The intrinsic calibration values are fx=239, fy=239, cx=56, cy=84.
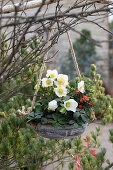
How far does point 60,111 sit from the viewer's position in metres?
1.55

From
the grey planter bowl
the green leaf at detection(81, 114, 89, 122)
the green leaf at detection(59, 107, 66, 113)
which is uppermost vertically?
the green leaf at detection(59, 107, 66, 113)

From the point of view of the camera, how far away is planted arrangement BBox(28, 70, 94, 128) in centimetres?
156

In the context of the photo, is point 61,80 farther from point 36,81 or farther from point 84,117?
point 36,81

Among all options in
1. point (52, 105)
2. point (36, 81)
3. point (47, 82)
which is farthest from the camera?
point (36, 81)

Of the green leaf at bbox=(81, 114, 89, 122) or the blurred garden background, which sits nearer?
the blurred garden background

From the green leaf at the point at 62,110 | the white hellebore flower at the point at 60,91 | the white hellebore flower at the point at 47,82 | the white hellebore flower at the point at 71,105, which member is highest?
the white hellebore flower at the point at 47,82

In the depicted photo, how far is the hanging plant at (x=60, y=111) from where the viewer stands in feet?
5.10

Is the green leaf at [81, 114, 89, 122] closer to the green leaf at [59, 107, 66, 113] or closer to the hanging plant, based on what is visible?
the hanging plant

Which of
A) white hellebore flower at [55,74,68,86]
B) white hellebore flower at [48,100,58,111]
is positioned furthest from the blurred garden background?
white hellebore flower at [48,100,58,111]

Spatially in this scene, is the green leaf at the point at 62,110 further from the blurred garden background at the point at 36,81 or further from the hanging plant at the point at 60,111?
the blurred garden background at the point at 36,81

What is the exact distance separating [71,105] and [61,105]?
Result: 0.07 metres

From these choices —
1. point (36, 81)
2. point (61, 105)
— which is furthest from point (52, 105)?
point (36, 81)

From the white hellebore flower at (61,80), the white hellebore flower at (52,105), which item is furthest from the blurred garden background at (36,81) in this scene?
the white hellebore flower at (52,105)

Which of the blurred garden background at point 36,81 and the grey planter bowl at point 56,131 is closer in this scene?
the blurred garden background at point 36,81
